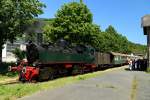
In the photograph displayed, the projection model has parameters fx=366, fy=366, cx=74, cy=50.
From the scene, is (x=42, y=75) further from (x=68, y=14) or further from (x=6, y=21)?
(x=68, y=14)

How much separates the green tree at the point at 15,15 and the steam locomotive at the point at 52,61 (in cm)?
356

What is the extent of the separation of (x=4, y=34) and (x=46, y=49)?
6.29 meters

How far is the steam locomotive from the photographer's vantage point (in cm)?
2345

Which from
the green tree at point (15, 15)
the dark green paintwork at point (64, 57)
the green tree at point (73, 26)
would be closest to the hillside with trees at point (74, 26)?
the green tree at point (73, 26)

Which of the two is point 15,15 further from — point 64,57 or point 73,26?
point 73,26

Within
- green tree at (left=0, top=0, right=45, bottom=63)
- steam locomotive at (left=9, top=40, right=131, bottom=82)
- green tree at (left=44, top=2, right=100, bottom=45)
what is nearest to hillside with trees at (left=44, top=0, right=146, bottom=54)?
green tree at (left=44, top=2, right=100, bottom=45)

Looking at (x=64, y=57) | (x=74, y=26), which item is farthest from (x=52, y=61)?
(x=74, y=26)

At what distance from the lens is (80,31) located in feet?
159

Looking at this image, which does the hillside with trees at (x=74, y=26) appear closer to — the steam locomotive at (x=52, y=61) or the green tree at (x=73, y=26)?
the green tree at (x=73, y=26)

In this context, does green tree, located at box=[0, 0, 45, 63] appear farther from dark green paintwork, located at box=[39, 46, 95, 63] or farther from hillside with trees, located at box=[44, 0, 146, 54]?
hillside with trees, located at box=[44, 0, 146, 54]

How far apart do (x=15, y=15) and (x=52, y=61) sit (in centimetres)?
587

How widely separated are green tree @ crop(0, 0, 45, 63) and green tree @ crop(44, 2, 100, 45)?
17.5 metres

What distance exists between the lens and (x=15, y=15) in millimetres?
29219

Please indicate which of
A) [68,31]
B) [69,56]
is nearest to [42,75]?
[69,56]
